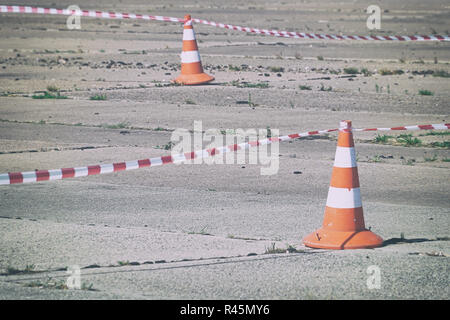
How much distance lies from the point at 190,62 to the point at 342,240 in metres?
9.77

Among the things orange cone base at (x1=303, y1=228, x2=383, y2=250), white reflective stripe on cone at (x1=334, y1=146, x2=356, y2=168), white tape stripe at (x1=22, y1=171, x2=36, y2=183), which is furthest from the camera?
white reflective stripe on cone at (x1=334, y1=146, x2=356, y2=168)

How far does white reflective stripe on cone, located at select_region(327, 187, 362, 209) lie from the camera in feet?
24.5

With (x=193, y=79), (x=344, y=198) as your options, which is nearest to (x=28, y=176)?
(x=344, y=198)

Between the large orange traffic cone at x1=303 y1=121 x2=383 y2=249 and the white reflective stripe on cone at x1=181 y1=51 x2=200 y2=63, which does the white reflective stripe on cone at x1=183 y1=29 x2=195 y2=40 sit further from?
the large orange traffic cone at x1=303 y1=121 x2=383 y2=249

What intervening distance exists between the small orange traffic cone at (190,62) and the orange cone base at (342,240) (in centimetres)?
953

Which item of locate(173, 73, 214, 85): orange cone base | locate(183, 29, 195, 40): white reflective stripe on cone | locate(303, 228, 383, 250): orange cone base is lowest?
locate(303, 228, 383, 250): orange cone base

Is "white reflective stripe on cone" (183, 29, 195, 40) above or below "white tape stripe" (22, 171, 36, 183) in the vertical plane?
above

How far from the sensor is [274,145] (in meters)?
11.8

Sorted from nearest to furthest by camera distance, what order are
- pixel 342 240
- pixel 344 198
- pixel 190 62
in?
pixel 342 240, pixel 344 198, pixel 190 62

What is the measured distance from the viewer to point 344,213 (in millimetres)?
7434

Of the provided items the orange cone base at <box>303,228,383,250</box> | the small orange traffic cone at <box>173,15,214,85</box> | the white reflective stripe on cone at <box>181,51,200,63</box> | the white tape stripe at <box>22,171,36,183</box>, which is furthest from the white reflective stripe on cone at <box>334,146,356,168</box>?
the white reflective stripe on cone at <box>181,51,200,63</box>

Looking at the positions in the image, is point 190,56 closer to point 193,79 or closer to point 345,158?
point 193,79

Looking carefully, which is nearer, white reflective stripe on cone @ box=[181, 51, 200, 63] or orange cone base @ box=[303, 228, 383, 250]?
orange cone base @ box=[303, 228, 383, 250]

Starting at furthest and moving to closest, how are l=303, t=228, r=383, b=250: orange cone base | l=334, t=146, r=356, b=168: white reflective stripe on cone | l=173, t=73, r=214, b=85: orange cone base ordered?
l=173, t=73, r=214, b=85: orange cone base → l=334, t=146, r=356, b=168: white reflective stripe on cone → l=303, t=228, r=383, b=250: orange cone base
